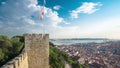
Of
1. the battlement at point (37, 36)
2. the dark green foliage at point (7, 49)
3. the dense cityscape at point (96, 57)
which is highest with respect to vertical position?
the battlement at point (37, 36)

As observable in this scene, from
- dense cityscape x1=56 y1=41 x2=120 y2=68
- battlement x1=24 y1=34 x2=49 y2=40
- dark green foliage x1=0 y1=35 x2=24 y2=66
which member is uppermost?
battlement x1=24 y1=34 x2=49 y2=40

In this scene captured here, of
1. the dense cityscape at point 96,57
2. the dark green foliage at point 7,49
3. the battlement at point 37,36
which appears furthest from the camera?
the dense cityscape at point 96,57

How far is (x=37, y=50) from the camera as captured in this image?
11250 millimetres

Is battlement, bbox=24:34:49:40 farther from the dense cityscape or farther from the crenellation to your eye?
the dense cityscape

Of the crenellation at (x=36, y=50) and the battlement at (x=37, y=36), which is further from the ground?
the battlement at (x=37, y=36)

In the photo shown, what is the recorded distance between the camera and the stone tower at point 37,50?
11164 millimetres

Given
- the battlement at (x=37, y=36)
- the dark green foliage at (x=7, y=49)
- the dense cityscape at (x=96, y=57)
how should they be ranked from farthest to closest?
the dense cityscape at (x=96, y=57) < the dark green foliage at (x=7, y=49) < the battlement at (x=37, y=36)

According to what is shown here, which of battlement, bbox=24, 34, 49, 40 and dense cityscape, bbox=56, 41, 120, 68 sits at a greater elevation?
battlement, bbox=24, 34, 49, 40

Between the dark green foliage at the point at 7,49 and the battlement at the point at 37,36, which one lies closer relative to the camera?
the battlement at the point at 37,36

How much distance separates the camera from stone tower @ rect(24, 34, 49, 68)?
440 inches

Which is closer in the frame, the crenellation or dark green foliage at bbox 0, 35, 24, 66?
the crenellation

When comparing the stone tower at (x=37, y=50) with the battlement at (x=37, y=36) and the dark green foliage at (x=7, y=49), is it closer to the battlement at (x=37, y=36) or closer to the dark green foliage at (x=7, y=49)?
the battlement at (x=37, y=36)

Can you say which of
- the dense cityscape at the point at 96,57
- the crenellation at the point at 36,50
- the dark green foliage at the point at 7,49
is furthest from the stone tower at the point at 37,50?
the dense cityscape at the point at 96,57

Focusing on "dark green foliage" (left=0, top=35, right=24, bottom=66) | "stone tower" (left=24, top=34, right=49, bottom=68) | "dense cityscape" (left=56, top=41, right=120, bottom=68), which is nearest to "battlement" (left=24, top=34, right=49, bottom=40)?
"stone tower" (left=24, top=34, right=49, bottom=68)
